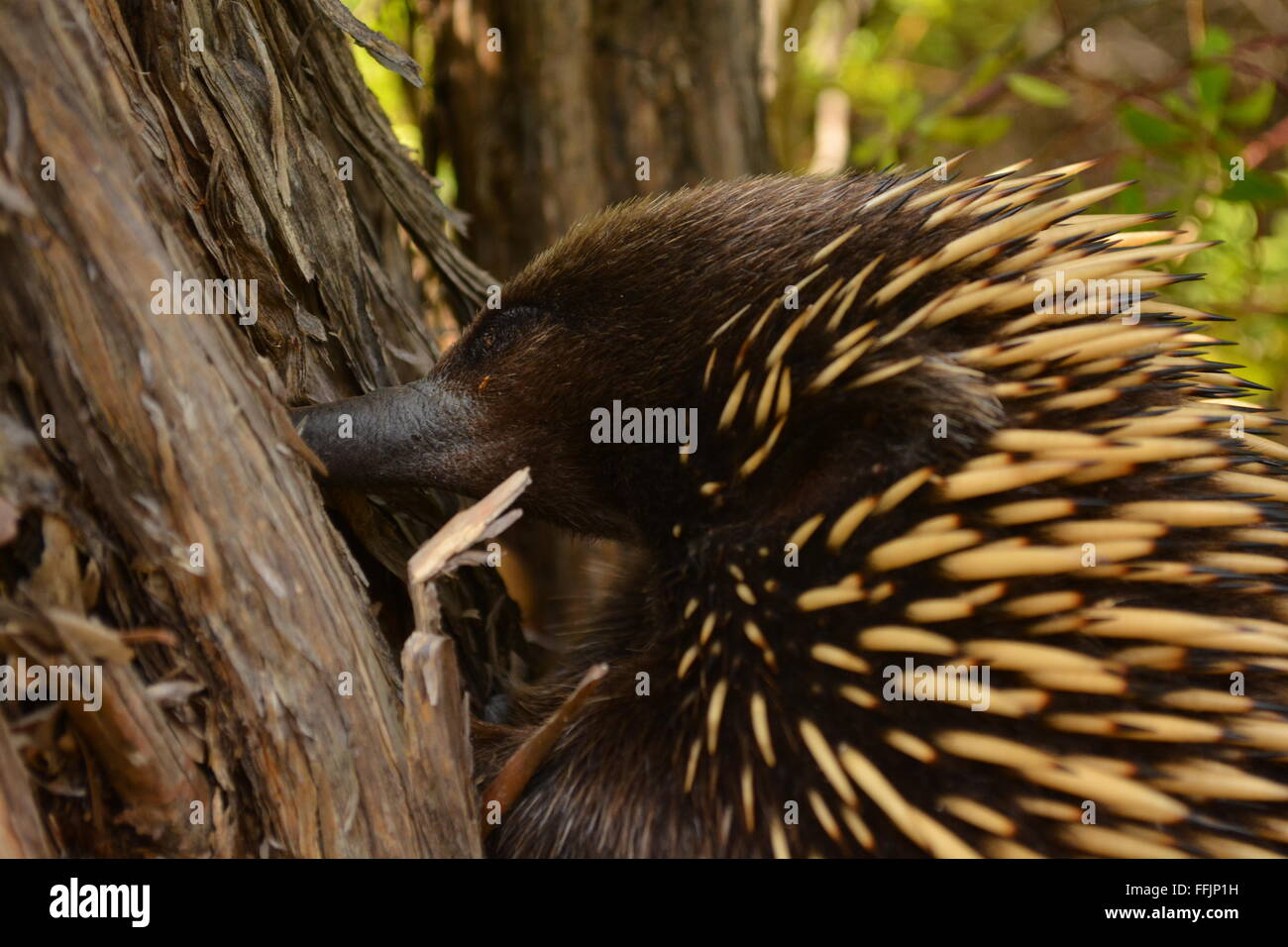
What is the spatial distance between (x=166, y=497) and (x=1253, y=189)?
250 cm

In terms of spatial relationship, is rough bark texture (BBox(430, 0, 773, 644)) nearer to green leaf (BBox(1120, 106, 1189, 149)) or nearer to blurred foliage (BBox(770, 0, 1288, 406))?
blurred foliage (BBox(770, 0, 1288, 406))

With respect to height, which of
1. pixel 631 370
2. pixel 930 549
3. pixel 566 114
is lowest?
pixel 930 549

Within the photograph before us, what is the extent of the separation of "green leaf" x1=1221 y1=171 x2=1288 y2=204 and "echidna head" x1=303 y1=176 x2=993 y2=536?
4.54ft

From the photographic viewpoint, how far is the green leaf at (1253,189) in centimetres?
284

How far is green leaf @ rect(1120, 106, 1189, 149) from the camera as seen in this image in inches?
115

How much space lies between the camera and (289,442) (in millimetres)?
1573

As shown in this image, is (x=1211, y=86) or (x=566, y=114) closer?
(x=1211, y=86)

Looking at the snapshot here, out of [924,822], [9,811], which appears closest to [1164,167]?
[924,822]

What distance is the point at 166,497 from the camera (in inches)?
55.9

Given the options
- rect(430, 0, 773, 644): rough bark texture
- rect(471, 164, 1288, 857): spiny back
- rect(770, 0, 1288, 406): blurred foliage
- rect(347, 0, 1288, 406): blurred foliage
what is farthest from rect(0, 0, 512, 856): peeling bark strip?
rect(770, 0, 1288, 406): blurred foliage

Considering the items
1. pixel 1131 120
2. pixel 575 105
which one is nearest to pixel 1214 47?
pixel 1131 120

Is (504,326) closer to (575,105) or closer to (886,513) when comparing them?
(886,513)
